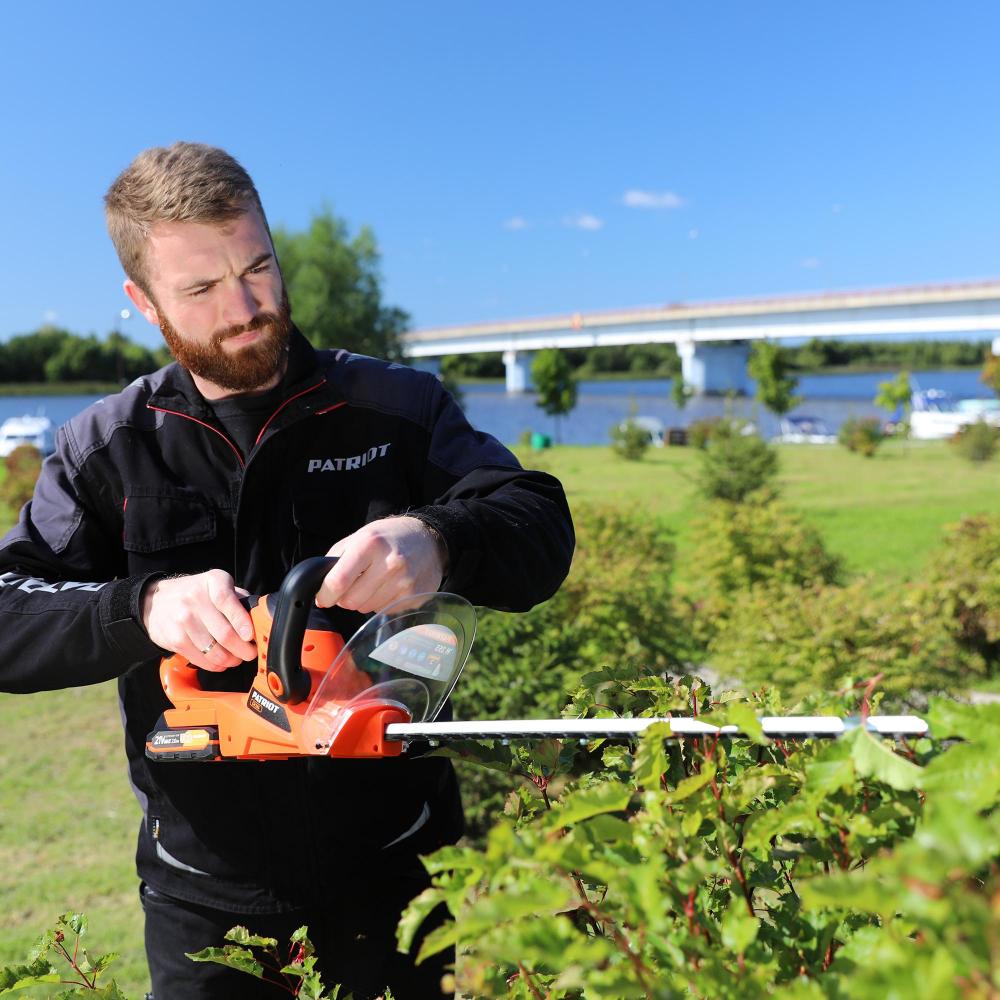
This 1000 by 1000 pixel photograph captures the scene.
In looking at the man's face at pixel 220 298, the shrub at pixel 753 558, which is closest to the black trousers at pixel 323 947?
the man's face at pixel 220 298

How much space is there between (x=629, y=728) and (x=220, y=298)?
55.3 inches

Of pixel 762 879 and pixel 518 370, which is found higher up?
pixel 762 879

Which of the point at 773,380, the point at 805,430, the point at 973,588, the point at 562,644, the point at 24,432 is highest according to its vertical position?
the point at 562,644

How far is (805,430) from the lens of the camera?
1690 inches

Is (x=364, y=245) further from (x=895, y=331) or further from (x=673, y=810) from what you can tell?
(x=673, y=810)

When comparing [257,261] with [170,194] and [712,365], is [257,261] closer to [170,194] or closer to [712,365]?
[170,194]

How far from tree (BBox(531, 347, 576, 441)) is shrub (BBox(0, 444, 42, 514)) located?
26419 mm

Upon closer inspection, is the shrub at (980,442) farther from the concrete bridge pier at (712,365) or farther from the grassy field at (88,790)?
the concrete bridge pier at (712,365)

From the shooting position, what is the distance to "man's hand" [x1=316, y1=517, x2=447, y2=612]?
1.53 metres

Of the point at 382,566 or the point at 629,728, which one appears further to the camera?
the point at 382,566

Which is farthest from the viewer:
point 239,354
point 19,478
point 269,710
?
point 19,478

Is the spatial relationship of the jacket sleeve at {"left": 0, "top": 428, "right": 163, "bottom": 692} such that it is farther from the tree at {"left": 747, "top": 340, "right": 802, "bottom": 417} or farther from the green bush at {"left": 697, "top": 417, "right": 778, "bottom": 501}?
the tree at {"left": 747, "top": 340, "right": 802, "bottom": 417}

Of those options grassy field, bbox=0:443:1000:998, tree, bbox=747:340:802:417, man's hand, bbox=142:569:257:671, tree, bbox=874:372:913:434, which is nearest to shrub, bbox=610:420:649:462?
grassy field, bbox=0:443:1000:998

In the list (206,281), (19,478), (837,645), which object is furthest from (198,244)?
(19,478)
